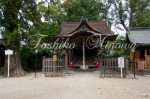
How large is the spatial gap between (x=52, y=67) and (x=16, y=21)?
227 inches

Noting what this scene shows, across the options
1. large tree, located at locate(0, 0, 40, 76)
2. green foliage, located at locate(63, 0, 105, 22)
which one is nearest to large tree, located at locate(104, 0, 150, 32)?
green foliage, located at locate(63, 0, 105, 22)

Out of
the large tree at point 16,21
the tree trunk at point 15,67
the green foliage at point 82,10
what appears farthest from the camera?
the green foliage at point 82,10

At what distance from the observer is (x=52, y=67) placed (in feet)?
51.5

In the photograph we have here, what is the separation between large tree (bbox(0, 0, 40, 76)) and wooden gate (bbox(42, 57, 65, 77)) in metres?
3.23

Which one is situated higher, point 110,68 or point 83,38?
point 83,38

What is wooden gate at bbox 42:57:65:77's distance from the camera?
1560 centimetres

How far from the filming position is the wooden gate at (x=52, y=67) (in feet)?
51.2

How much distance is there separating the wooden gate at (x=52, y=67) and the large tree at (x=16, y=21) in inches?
127

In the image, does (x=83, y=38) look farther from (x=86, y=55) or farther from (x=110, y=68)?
(x=110, y=68)

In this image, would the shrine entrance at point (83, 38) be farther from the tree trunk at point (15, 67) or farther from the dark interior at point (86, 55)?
the tree trunk at point (15, 67)

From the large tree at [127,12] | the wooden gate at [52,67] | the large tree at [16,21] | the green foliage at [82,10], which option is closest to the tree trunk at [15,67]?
the large tree at [16,21]

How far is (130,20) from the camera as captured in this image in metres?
36.8

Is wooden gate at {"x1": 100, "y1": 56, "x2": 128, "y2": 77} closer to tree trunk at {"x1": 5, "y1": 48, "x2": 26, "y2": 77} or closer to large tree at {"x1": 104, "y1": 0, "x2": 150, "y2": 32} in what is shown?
tree trunk at {"x1": 5, "y1": 48, "x2": 26, "y2": 77}

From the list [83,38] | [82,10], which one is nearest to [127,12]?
[82,10]
